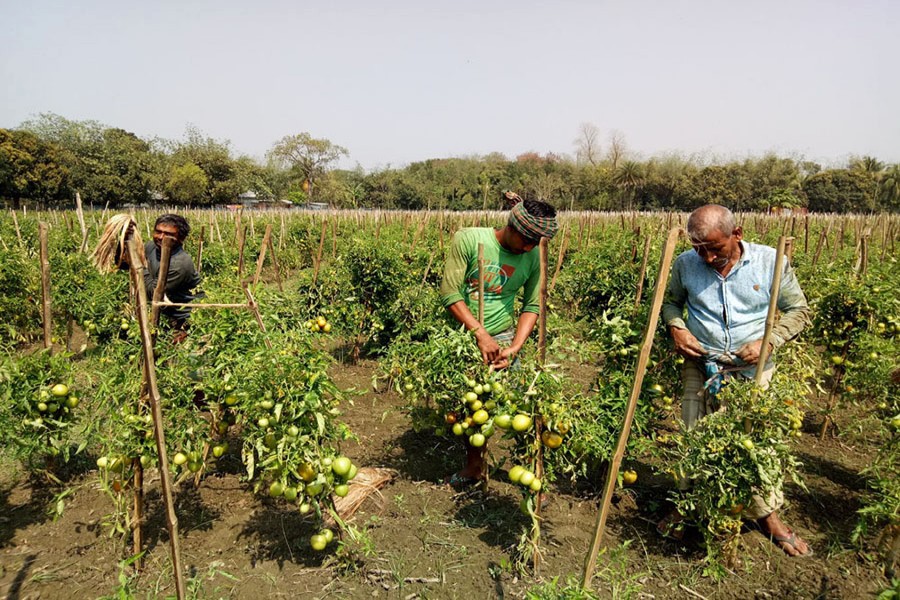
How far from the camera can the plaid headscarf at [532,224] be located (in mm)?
2983

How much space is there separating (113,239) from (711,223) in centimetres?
350

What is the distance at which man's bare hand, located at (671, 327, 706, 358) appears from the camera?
301 centimetres

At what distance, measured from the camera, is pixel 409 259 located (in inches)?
346

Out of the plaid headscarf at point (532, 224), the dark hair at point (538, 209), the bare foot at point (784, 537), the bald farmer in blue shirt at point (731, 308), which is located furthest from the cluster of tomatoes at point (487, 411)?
the bare foot at point (784, 537)

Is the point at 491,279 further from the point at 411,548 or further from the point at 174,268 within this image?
the point at 174,268

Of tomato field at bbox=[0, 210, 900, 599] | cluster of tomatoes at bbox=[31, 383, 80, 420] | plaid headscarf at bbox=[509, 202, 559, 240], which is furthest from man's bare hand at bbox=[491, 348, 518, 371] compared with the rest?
cluster of tomatoes at bbox=[31, 383, 80, 420]

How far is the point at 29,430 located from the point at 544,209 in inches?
149

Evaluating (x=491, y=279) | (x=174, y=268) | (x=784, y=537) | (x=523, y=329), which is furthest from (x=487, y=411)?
(x=174, y=268)

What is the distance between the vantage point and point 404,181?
4312cm

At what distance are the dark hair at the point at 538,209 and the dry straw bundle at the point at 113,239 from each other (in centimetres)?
227

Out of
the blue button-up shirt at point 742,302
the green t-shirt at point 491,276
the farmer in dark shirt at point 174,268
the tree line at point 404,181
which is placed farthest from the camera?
the tree line at point 404,181

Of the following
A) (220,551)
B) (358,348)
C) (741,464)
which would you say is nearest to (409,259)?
(358,348)

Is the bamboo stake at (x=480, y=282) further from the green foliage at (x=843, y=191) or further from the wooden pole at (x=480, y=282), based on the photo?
Answer: the green foliage at (x=843, y=191)

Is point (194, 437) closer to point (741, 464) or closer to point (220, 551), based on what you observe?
point (220, 551)
